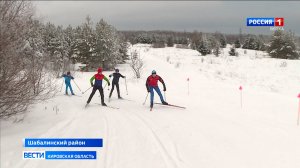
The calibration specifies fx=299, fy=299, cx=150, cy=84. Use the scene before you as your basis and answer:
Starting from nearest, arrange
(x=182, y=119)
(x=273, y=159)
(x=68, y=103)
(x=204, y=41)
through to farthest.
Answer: (x=273, y=159) < (x=182, y=119) < (x=68, y=103) < (x=204, y=41)

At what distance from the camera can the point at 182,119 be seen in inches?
430

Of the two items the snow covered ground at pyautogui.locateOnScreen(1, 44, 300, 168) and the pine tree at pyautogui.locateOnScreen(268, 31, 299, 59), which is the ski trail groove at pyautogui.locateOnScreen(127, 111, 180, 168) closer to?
the snow covered ground at pyautogui.locateOnScreen(1, 44, 300, 168)

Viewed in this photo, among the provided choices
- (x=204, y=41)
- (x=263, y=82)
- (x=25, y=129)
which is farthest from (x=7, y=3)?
(x=204, y=41)

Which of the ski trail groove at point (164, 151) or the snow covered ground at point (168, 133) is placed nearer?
the ski trail groove at point (164, 151)

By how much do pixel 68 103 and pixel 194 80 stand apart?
13.7 metres

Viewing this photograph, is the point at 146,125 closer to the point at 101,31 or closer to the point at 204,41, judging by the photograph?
the point at 101,31
